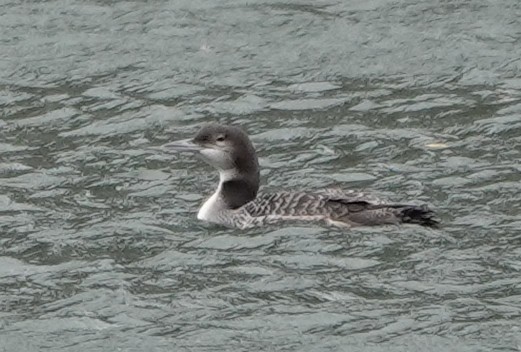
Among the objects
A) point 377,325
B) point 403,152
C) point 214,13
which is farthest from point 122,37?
point 377,325

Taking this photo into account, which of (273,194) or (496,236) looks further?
(273,194)

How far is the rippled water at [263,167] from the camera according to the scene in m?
15.3

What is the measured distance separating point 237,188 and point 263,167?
3.30 feet

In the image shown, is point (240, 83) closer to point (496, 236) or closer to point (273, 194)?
point (273, 194)

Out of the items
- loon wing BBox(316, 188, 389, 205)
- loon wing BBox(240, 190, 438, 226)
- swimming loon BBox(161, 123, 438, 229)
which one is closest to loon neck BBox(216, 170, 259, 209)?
swimming loon BBox(161, 123, 438, 229)

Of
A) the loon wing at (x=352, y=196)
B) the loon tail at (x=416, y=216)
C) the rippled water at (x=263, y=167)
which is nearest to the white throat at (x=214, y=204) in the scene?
the rippled water at (x=263, y=167)

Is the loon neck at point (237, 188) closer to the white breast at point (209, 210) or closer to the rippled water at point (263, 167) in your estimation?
the white breast at point (209, 210)

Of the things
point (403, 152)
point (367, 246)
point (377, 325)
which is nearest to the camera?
point (377, 325)

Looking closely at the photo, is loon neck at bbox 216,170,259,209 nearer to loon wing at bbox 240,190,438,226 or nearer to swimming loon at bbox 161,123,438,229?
swimming loon at bbox 161,123,438,229

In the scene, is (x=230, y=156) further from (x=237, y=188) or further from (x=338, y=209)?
(x=338, y=209)

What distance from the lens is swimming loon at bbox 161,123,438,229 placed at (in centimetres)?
1720

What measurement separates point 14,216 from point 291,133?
11.5 feet

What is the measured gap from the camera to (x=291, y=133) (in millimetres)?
20188

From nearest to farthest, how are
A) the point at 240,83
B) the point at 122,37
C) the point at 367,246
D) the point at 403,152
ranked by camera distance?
the point at 367,246 < the point at 403,152 < the point at 240,83 < the point at 122,37
